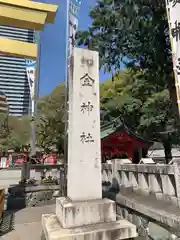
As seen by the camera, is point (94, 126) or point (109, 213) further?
point (94, 126)

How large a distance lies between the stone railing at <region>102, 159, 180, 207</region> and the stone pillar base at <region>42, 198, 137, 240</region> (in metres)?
0.94

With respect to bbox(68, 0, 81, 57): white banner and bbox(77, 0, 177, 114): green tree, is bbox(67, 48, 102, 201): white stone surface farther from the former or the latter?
bbox(77, 0, 177, 114): green tree

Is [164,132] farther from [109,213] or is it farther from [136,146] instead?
[109,213]

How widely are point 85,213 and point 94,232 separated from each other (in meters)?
0.33

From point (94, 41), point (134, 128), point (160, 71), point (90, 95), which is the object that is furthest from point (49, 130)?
point (90, 95)

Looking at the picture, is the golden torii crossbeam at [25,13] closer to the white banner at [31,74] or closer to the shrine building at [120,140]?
the white banner at [31,74]

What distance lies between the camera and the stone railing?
3316mm

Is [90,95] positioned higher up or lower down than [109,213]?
higher up

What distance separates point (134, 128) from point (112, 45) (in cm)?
562

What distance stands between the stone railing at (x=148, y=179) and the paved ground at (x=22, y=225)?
84.0 inches

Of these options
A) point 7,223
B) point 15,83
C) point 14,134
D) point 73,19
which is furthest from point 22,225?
point 15,83

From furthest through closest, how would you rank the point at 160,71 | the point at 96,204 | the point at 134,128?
the point at 134,128
the point at 160,71
the point at 96,204

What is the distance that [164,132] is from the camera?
36.1 feet

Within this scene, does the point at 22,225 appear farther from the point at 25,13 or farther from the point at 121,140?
the point at 25,13
